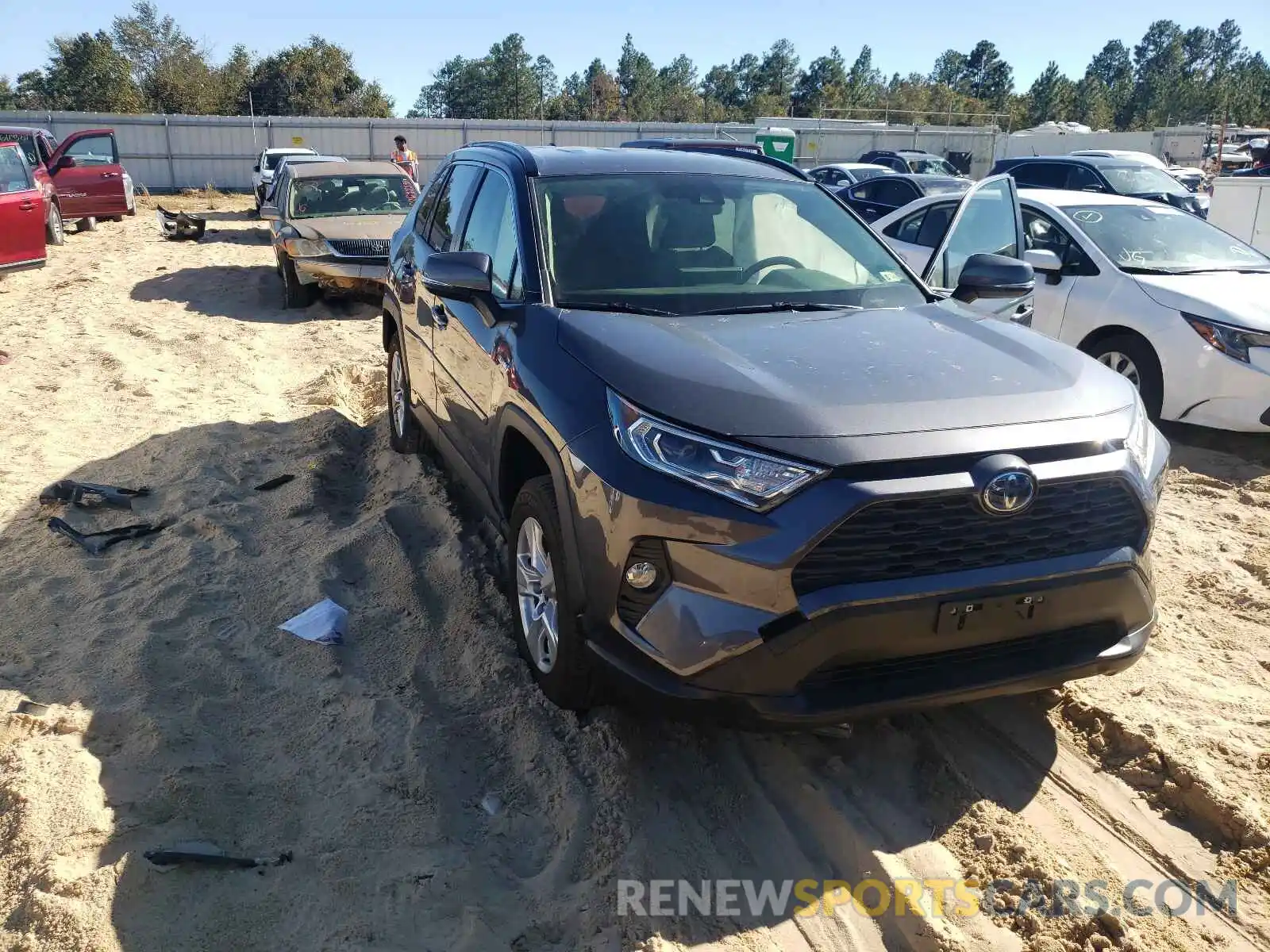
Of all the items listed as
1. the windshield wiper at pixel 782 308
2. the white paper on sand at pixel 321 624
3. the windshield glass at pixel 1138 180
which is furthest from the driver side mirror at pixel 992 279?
the windshield glass at pixel 1138 180

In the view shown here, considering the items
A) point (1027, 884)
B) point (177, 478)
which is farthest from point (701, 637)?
point (177, 478)

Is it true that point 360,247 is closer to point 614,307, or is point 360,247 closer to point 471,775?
point 614,307

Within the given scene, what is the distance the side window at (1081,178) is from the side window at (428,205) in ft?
42.2

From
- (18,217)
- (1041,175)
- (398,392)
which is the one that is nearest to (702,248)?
(398,392)

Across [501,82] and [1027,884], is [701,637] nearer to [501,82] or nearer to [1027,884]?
[1027,884]

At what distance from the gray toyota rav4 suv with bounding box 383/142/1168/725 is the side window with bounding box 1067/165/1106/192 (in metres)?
13.5

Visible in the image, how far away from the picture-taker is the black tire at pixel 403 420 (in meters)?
5.79

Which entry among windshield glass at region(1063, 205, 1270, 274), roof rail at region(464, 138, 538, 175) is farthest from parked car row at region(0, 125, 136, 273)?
windshield glass at region(1063, 205, 1270, 274)

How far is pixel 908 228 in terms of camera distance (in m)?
7.98

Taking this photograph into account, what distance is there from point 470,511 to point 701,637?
2.87 metres

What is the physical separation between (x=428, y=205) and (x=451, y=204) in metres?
0.52

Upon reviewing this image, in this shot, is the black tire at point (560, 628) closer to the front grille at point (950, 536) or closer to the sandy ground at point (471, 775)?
the sandy ground at point (471, 775)

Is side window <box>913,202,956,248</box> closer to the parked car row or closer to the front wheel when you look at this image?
the front wheel

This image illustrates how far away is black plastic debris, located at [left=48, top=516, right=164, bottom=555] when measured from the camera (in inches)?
191
